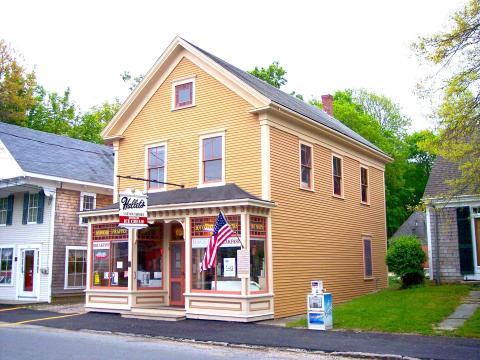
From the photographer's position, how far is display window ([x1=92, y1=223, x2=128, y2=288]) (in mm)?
19453

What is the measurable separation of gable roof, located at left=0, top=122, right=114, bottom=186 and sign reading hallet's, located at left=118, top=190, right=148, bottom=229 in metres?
8.47

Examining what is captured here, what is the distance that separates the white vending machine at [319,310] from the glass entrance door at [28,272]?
570 inches

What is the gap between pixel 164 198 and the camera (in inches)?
734

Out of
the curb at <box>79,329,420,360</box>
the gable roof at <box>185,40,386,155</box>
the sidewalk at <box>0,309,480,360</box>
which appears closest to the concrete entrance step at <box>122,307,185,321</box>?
the sidewalk at <box>0,309,480,360</box>

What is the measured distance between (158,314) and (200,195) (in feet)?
13.5

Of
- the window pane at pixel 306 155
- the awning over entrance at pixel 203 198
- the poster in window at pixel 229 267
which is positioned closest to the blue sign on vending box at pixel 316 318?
the poster in window at pixel 229 267

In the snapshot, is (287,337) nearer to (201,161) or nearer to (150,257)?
(201,161)

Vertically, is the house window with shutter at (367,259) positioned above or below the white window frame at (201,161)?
below

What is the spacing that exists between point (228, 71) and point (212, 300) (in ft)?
25.2

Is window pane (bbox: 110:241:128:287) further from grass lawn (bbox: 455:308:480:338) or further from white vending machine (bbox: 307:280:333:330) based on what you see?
grass lawn (bbox: 455:308:480:338)

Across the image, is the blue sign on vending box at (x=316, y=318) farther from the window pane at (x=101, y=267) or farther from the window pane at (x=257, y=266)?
the window pane at (x=101, y=267)

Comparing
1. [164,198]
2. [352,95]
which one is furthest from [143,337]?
[352,95]

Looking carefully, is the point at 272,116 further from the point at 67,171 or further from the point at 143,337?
the point at 67,171

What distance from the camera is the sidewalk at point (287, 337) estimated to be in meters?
11.4
